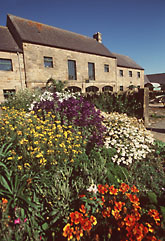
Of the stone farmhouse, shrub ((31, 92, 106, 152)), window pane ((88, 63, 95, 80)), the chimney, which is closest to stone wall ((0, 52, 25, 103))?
the stone farmhouse

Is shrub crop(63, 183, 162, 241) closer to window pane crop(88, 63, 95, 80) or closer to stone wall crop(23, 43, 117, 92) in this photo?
stone wall crop(23, 43, 117, 92)

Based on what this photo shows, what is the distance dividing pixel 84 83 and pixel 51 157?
1616 cm

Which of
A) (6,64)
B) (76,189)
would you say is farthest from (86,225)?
(6,64)

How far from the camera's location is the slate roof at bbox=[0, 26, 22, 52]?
12.3 meters

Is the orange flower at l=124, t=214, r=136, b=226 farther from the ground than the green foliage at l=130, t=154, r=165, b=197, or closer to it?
farther from the ground

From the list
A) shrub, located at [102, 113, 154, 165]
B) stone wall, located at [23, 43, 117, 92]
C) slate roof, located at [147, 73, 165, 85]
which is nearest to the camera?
shrub, located at [102, 113, 154, 165]

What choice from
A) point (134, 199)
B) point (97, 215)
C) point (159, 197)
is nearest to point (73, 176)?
point (97, 215)

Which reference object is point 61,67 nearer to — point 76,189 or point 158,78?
point 76,189

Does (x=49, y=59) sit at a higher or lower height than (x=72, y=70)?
higher

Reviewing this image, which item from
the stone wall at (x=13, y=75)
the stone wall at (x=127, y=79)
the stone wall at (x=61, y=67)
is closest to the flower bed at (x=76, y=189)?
the stone wall at (x=13, y=75)

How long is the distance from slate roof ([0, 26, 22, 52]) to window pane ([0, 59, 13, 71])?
2.83 feet

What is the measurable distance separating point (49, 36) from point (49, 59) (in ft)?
10.2

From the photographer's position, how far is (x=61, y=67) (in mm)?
15539

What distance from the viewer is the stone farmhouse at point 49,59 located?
41.4ft
